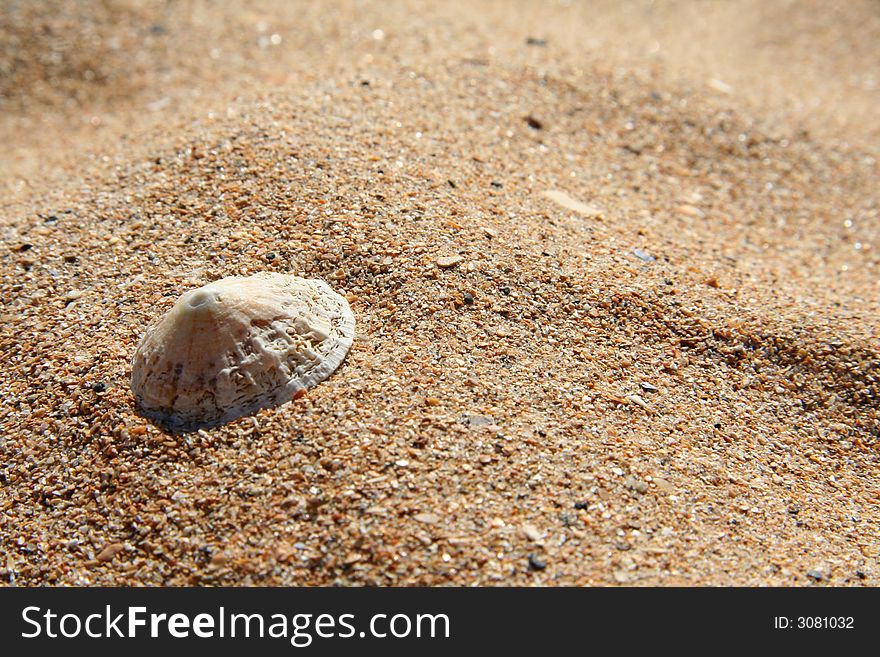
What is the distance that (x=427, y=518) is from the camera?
2080 mm

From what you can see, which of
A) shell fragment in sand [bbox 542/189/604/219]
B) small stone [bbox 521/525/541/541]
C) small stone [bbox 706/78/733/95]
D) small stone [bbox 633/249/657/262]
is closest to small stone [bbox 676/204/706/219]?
shell fragment in sand [bbox 542/189/604/219]

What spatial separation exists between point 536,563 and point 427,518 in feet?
0.95

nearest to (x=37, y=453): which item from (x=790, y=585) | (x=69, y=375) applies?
(x=69, y=375)

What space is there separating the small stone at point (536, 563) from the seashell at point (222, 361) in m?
0.79

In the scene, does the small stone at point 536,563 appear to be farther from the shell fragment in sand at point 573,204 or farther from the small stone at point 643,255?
the shell fragment in sand at point 573,204

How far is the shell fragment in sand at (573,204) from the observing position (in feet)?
10.6

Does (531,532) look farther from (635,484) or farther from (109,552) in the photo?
(109,552)

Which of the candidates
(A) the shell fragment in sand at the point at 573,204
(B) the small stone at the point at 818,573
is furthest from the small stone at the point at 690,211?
(B) the small stone at the point at 818,573

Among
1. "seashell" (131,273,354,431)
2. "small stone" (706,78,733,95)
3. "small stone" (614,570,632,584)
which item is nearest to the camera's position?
"small stone" (614,570,632,584)

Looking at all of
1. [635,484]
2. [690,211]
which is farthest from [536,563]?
[690,211]

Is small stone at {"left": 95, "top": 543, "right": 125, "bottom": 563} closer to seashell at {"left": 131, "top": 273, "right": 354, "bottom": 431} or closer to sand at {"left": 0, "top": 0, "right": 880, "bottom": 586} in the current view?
sand at {"left": 0, "top": 0, "right": 880, "bottom": 586}

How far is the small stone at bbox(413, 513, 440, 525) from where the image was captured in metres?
2.08

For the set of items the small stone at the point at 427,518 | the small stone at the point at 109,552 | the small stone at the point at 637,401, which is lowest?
the small stone at the point at 109,552

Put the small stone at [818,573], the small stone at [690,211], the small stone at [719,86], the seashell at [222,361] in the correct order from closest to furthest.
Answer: the small stone at [818,573] < the seashell at [222,361] < the small stone at [690,211] < the small stone at [719,86]
